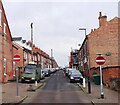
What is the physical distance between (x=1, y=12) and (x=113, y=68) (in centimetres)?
1557

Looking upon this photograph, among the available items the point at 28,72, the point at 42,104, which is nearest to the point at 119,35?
the point at 28,72

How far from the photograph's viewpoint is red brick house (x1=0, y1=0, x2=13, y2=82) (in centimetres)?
3575

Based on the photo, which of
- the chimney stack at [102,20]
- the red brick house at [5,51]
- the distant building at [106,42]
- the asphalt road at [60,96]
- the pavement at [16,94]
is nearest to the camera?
the pavement at [16,94]

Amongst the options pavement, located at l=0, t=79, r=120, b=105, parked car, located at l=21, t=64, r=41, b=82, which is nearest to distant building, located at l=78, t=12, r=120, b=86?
parked car, located at l=21, t=64, r=41, b=82

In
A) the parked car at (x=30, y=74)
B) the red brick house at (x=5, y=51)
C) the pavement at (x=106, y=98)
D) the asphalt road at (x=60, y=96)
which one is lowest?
the asphalt road at (x=60, y=96)

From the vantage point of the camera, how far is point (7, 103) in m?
16.4

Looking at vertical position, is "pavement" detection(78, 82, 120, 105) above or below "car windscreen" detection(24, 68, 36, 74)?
below

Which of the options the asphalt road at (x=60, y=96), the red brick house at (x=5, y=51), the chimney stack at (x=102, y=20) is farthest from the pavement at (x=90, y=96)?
the chimney stack at (x=102, y=20)

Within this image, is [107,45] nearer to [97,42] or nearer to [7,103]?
[97,42]

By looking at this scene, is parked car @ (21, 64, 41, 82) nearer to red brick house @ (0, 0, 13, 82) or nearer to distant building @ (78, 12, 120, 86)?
red brick house @ (0, 0, 13, 82)

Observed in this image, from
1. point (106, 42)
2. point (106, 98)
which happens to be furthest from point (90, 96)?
point (106, 42)

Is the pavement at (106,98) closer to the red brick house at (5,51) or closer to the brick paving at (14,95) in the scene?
the brick paving at (14,95)

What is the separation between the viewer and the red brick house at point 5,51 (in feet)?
117

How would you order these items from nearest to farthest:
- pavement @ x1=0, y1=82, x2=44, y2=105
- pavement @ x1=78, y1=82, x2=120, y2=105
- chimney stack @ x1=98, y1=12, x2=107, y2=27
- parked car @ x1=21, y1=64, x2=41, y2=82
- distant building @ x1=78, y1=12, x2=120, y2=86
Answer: pavement @ x1=78, y1=82, x2=120, y2=105 < pavement @ x1=0, y1=82, x2=44, y2=105 < parked car @ x1=21, y1=64, x2=41, y2=82 < distant building @ x1=78, y1=12, x2=120, y2=86 < chimney stack @ x1=98, y1=12, x2=107, y2=27
